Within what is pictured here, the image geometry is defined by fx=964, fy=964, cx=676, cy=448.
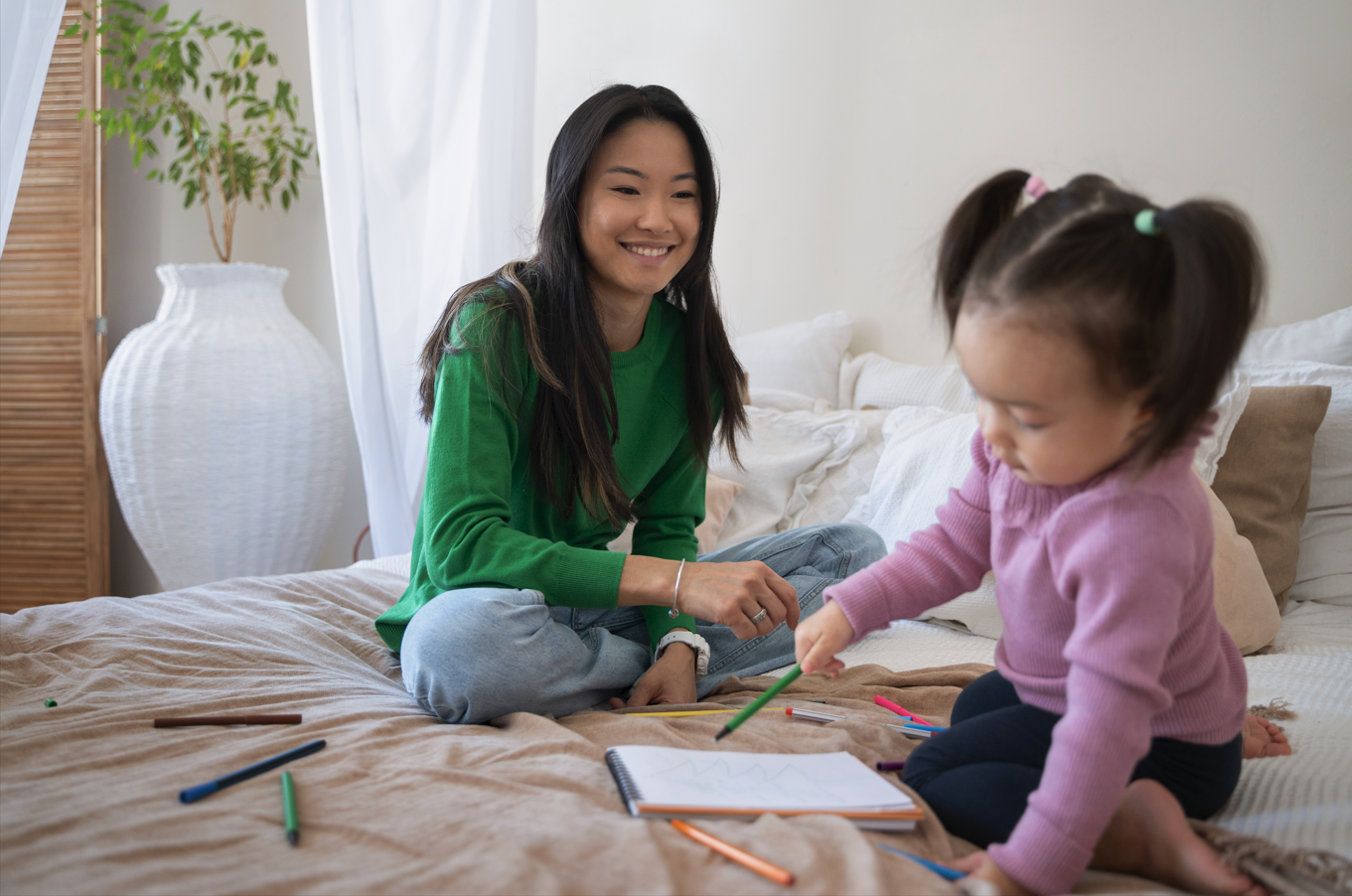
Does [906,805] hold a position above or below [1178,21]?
below

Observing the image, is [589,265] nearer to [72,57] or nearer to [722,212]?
[722,212]

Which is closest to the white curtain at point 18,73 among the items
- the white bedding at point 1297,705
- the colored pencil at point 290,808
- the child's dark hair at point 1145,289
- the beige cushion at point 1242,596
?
the colored pencil at point 290,808

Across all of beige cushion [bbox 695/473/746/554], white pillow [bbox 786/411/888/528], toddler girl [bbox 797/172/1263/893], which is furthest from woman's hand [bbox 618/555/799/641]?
white pillow [bbox 786/411/888/528]

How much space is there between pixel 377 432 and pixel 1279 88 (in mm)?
1880

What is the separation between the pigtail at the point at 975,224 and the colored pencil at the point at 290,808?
0.62 meters

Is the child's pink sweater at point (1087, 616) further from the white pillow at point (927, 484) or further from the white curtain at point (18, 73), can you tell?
the white curtain at point (18, 73)

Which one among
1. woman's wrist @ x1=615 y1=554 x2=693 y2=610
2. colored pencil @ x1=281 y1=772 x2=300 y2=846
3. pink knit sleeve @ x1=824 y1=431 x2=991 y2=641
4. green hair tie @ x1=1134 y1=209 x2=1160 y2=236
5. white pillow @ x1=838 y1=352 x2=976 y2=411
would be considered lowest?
colored pencil @ x1=281 y1=772 x2=300 y2=846

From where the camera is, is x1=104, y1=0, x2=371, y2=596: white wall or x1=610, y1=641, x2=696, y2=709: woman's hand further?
x1=104, y1=0, x2=371, y2=596: white wall

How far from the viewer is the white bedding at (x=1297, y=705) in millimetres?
754

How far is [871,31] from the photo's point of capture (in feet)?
6.92

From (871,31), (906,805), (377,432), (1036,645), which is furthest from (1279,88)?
(377,432)

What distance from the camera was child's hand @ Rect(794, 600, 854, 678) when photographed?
809mm

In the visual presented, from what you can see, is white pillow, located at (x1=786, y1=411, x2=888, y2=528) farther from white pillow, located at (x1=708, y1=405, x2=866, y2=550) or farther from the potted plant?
the potted plant

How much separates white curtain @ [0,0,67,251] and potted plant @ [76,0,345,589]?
3.97ft
